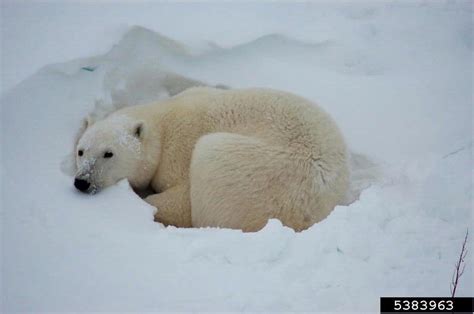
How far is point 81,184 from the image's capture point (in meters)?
4.10

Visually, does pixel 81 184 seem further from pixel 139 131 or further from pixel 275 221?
pixel 275 221

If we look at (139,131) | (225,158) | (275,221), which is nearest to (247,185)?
(225,158)

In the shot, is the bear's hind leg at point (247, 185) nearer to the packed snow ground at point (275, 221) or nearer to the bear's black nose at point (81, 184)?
the packed snow ground at point (275, 221)

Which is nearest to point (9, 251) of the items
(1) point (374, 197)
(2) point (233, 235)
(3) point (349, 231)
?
(2) point (233, 235)

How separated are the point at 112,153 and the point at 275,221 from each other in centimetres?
191

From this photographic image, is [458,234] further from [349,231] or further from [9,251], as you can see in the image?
[9,251]

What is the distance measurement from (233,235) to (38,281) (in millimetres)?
1175

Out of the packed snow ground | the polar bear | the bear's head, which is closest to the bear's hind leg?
the polar bear

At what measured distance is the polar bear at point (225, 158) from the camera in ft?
13.1

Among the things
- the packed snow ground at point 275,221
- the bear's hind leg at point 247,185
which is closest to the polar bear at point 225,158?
the bear's hind leg at point 247,185

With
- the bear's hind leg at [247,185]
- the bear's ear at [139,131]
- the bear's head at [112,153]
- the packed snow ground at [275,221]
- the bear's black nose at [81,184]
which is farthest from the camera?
the bear's ear at [139,131]

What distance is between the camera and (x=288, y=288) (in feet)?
9.21

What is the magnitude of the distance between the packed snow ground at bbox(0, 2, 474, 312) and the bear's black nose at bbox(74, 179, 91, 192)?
9 centimetres

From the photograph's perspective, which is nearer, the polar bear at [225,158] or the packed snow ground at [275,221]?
the packed snow ground at [275,221]
